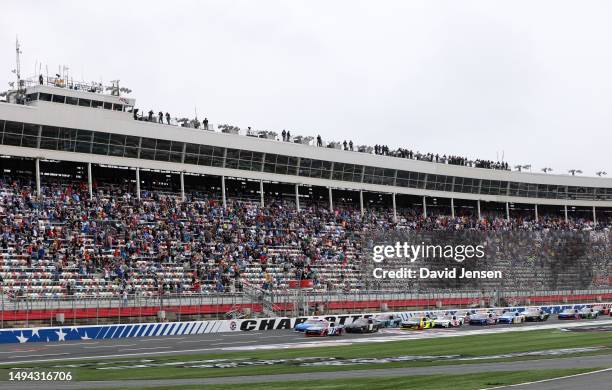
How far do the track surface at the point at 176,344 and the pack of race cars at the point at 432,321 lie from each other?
895 mm

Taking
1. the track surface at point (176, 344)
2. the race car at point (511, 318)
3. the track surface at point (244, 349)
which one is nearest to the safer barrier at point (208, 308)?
the track surface at point (176, 344)

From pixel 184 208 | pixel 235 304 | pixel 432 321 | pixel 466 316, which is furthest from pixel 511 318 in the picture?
pixel 184 208

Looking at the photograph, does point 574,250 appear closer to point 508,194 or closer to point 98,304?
point 508,194

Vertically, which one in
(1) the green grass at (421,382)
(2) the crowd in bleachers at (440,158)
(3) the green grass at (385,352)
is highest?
(2) the crowd in bleachers at (440,158)

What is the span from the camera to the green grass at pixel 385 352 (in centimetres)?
3111

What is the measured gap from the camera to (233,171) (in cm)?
8406

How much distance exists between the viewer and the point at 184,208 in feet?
254

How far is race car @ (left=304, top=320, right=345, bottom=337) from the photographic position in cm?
Answer: 5506

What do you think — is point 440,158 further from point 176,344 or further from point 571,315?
point 176,344

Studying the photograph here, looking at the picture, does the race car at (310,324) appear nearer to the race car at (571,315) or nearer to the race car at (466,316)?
the race car at (466,316)

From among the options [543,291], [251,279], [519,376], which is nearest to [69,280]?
[251,279]

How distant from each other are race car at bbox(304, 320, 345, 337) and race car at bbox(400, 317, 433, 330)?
8.05 m

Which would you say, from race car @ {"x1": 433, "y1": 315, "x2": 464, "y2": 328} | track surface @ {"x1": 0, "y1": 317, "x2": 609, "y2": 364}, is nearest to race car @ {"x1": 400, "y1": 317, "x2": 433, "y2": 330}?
race car @ {"x1": 433, "y1": 315, "x2": 464, "y2": 328}

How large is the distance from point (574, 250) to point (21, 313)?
228 ft
